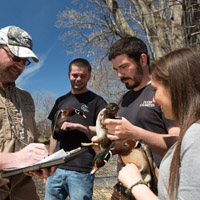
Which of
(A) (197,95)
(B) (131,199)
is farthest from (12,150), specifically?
(A) (197,95)

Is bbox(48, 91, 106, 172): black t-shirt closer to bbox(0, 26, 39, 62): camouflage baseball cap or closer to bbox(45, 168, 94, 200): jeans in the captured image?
bbox(45, 168, 94, 200): jeans

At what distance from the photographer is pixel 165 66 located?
1306 mm

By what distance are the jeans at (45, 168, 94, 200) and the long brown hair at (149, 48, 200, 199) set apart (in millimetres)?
1915

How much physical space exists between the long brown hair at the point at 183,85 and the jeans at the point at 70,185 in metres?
1.91

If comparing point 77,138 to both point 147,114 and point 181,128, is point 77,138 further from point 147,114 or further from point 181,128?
point 181,128

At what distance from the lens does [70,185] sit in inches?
110

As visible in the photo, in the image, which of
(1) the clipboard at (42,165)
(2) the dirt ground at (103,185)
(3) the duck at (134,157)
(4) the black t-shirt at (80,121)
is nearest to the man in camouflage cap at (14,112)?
(1) the clipboard at (42,165)

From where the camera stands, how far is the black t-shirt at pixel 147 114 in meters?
1.93

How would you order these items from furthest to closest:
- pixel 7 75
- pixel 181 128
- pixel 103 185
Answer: pixel 103 185, pixel 7 75, pixel 181 128

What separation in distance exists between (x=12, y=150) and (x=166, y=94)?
159cm

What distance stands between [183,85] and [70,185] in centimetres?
226

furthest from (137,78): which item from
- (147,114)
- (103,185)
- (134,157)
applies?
(103,185)

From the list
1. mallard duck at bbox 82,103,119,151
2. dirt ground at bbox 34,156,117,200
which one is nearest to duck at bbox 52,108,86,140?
mallard duck at bbox 82,103,119,151

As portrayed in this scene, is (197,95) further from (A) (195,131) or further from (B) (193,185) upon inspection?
(B) (193,185)
